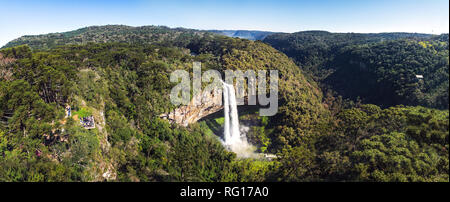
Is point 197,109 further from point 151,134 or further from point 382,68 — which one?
point 382,68

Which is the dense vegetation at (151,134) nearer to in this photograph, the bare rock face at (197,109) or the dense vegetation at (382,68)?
the bare rock face at (197,109)

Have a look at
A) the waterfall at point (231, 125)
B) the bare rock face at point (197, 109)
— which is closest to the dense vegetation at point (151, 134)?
the bare rock face at point (197, 109)

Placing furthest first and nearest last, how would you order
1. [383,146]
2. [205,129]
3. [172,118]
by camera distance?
1. [205,129]
2. [172,118]
3. [383,146]

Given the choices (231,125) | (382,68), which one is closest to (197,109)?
(231,125)

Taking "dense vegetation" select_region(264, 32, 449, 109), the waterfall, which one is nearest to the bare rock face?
the waterfall

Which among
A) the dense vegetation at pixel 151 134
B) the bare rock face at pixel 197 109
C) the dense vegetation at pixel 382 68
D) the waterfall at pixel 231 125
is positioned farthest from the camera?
the waterfall at pixel 231 125
